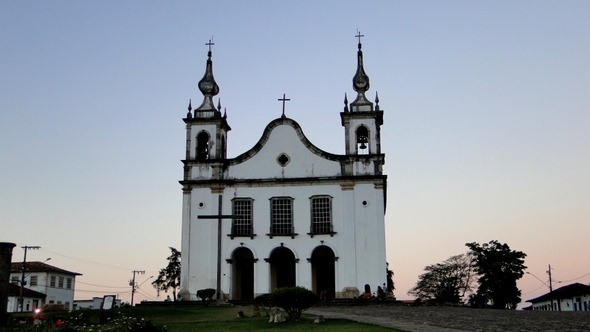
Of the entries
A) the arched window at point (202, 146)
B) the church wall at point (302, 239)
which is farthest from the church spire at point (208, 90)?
the church wall at point (302, 239)

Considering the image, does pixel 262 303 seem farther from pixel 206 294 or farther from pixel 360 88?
pixel 360 88

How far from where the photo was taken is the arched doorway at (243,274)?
3484cm

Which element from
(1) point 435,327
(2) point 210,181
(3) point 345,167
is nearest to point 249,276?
(2) point 210,181

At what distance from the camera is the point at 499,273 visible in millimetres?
44656

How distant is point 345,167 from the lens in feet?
113

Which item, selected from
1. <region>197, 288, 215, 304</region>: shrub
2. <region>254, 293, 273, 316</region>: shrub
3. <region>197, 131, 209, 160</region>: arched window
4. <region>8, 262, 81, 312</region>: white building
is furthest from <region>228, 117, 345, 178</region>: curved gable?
<region>8, 262, 81, 312</region>: white building

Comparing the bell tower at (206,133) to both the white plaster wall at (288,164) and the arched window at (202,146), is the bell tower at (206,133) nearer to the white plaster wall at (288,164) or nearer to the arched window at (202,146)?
the arched window at (202,146)

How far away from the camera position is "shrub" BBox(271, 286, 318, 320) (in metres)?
19.0

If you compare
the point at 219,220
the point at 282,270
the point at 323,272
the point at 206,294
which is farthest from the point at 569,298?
the point at 206,294

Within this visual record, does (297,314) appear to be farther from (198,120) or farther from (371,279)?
(198,120)

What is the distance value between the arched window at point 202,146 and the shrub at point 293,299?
18.0 metres

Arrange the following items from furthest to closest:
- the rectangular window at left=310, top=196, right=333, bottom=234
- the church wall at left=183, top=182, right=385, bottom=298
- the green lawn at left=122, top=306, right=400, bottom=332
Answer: the rectangular window at left=310, top=196, right=333, bottom=234 → the church wall at left=183, top=182, right=385, bottom=298 → the green lawn at left=122, top=306, right=400, bottom=332

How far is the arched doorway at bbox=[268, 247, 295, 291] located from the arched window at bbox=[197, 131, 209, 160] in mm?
6551

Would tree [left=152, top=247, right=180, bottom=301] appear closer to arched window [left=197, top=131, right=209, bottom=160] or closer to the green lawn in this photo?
Result: arched window [left=197, top=131, right=209, bottom=160]
